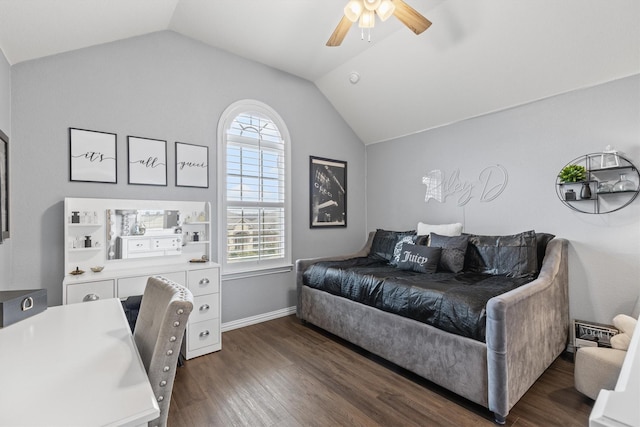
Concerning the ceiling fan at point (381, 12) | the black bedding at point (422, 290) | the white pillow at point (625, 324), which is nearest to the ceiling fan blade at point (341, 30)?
the ceiling fan at point (381, 12)

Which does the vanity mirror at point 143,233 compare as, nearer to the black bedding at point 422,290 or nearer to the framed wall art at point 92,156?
the framed wall art at point 92,156

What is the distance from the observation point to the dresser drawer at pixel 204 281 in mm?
2687

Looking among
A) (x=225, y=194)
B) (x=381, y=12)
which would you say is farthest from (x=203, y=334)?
(x=381, y=12)

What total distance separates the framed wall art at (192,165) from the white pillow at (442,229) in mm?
2490

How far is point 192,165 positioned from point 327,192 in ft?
5.88

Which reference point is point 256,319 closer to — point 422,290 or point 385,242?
point 385,242

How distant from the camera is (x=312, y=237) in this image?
4.04 meters

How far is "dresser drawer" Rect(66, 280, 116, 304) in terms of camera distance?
7.11 ft

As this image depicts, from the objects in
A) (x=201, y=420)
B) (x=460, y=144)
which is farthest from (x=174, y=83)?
(x=460, y=144)

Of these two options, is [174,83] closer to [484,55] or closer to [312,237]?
[312,237]

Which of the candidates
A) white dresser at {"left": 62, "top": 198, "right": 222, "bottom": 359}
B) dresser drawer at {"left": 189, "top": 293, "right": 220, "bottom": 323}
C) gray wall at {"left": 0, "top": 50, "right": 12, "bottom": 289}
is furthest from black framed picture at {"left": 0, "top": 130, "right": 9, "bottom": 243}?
dresser drawer at {"left": 189, "top": 293, "right": 220, "bottom": 323}

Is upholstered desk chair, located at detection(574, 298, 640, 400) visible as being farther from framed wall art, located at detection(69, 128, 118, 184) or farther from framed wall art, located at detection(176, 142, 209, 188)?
framed wall art, located at detection(69, 128, 118, 184)

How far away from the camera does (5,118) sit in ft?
7.08

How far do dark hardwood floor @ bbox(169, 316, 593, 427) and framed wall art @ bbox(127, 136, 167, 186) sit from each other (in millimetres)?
1714
